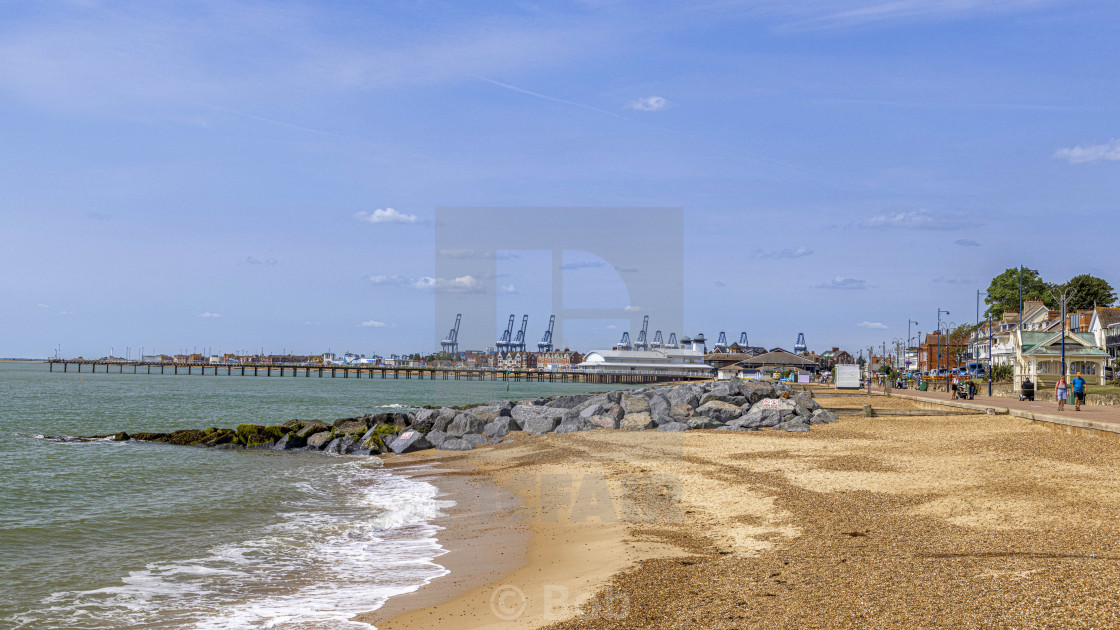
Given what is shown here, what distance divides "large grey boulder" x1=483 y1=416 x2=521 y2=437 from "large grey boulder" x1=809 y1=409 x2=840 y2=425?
10.9 metres

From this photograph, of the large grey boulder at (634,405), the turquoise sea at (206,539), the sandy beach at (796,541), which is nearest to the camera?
the sandy beach at (796,541)

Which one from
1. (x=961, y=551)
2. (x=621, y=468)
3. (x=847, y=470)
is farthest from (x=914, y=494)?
(x=621, y=468)

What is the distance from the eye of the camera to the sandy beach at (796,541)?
296 inches

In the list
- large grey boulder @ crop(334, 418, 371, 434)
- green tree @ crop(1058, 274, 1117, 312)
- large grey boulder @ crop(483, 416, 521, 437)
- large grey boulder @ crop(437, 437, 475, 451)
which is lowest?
large grey boulder @ crop(437, 437, 475, 451)

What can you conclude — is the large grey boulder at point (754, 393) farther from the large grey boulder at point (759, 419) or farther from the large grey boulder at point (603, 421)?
the large grey boulder at point (603, 421)

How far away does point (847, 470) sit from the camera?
16344mm

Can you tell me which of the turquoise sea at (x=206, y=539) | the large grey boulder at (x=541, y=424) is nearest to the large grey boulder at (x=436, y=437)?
the turquoise sea at (x=206, y=539)

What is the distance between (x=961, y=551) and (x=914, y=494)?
4.20 m

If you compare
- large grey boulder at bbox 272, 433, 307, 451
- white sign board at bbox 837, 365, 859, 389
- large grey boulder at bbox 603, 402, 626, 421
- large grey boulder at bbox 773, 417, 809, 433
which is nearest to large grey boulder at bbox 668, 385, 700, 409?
large grey boulder at bbox 603, 402, 626, 421

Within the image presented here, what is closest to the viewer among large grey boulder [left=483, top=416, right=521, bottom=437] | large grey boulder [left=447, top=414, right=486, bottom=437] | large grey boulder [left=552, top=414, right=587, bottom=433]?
large grey boulder [left=447, top=414, right=486, bottom=437]

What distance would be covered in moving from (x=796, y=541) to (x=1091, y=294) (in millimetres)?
91908

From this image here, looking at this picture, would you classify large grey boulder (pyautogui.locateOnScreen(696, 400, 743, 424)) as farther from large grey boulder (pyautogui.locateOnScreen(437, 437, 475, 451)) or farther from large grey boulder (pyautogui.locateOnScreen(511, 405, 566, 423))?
large grey boulder (pyautogui.locateOnScreen(437, 437, 475, 451))

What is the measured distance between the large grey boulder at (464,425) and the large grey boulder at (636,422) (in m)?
5.32

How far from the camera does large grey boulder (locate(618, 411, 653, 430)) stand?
94.1 ft
